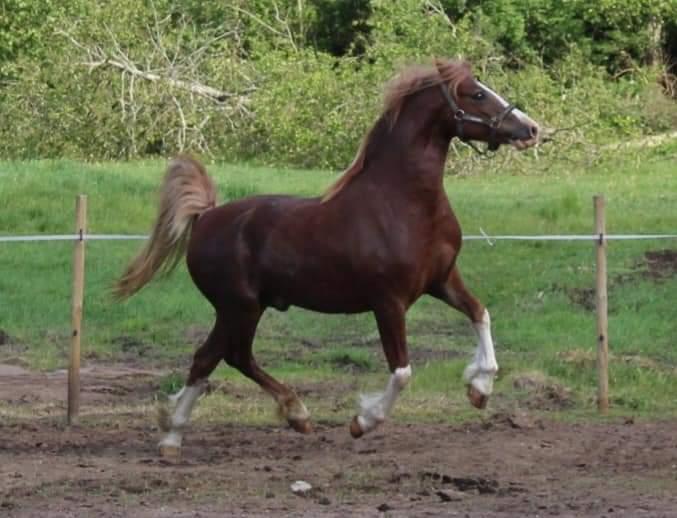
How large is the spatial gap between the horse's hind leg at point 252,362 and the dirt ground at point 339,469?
0.19 metres

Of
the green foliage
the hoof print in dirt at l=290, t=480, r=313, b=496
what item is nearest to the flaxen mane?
the hoof print in dirt at l=290, t=480, r=313, b=496

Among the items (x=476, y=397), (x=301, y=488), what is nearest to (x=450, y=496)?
(x=301, y=488)

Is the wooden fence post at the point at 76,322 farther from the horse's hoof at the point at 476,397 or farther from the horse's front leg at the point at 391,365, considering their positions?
the horse's hoof at the point at 476,397

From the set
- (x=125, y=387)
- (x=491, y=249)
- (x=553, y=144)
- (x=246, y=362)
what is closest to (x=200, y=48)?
(x=553, y=144)

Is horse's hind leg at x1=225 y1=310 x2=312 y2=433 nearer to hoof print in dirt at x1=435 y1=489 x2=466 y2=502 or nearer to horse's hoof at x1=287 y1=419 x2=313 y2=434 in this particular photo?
horse's hoof at x1=287 y1=419 x2=313 y2=434

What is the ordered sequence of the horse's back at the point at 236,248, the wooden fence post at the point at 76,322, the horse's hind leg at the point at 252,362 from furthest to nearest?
the wooden fence post at the point at 76,322
the horse's hind leg at the point at 252,362
the horse's back at the point at 236,248

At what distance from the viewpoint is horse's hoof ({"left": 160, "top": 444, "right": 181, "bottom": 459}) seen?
9602mm

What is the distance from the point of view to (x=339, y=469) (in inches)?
352

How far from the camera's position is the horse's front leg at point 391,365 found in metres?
9.26

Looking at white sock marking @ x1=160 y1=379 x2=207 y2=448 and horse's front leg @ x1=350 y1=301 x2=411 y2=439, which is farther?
white sock marking @ x1=160 y1=379 x2=207 y2=448

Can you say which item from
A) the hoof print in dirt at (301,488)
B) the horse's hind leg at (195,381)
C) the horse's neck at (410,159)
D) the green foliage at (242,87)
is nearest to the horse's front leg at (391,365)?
the horse's neck at (410,159)

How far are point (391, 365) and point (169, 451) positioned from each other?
4.56 feet

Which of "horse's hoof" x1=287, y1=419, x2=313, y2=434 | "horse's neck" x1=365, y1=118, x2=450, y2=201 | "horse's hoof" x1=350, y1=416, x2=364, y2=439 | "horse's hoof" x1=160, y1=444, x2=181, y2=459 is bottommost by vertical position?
"horse's hoof" x1=160, y1=444, x2=181, y2=459

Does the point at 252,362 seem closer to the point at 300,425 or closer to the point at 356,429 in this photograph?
the point at 300,425
